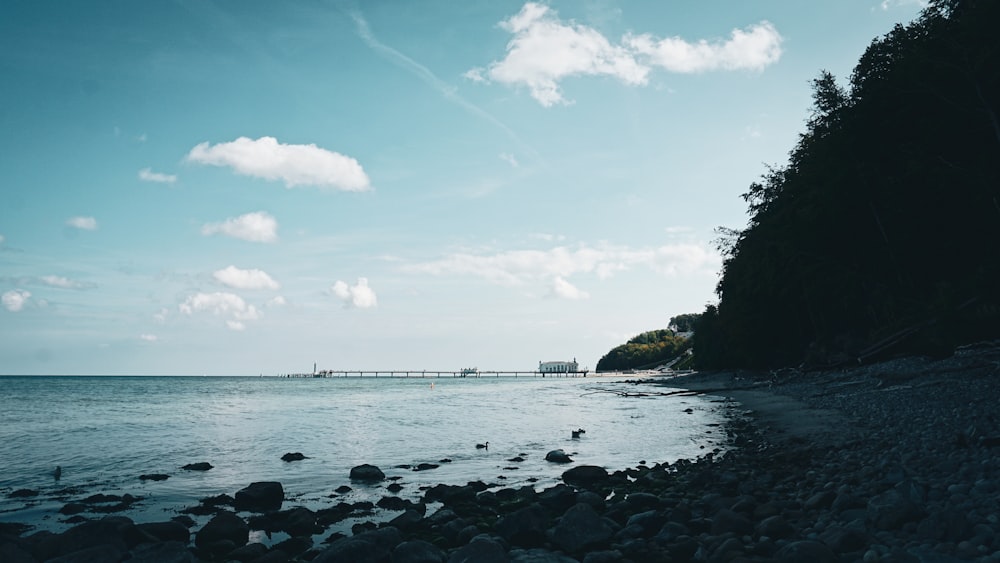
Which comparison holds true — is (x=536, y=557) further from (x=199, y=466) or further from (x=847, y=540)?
(x=199, y=466)

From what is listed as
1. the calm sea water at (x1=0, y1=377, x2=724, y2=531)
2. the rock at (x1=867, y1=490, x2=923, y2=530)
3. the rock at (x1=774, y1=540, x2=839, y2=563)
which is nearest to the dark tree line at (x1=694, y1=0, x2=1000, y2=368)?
the calm sea water at (x1=0, y1=377, x2=724, y2=531)

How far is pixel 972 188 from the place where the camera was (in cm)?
2764

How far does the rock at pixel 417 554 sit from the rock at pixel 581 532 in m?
1.72

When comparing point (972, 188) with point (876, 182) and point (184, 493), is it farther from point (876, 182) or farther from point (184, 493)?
point (184, 493)

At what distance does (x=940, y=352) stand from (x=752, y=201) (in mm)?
34398

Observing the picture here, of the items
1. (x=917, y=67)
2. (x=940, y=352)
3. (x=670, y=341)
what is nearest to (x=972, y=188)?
(x=917, y=67)

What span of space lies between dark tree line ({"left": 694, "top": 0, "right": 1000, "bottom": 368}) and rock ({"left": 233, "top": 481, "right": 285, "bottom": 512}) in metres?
28.7

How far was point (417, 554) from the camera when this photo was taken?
7.45 m

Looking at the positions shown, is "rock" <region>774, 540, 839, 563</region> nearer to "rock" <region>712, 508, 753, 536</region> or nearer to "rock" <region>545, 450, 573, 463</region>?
"rock" <region>712, 508, 753, 536</region>

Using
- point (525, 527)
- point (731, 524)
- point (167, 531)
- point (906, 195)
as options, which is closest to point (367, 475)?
point (167, 531)

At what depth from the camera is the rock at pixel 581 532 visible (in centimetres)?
791

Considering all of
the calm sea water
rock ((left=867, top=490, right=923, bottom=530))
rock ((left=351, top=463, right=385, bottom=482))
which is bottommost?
the calm sea water

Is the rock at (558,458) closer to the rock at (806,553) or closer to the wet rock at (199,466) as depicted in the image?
the wet rock at (199,466)

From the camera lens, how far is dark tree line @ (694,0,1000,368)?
25.8 metres
